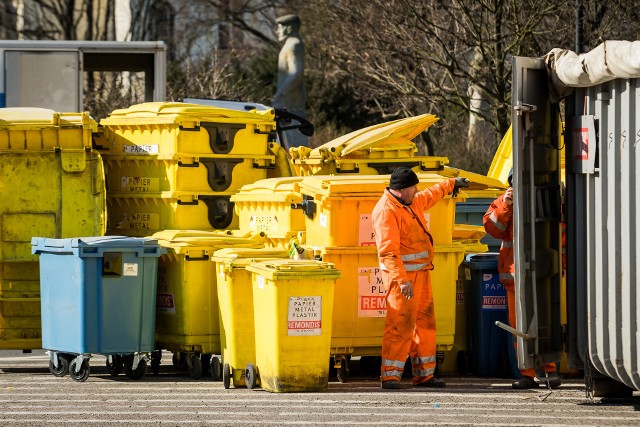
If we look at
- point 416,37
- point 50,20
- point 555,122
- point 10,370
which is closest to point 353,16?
point 416,37

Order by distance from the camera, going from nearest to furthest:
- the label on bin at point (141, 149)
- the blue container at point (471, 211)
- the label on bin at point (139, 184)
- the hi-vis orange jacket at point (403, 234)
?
the hi-vis orange jacket at point (403, 234)
the label on bin at point (141, 149)
the label on bin at point (139, 184)
the blue container at point (471, 211)

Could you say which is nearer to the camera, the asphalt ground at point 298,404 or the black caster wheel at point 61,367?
the asphalt ground at point 298,404

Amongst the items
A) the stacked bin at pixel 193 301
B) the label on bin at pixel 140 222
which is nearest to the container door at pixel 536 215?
the stacked bin at pixel 193 301

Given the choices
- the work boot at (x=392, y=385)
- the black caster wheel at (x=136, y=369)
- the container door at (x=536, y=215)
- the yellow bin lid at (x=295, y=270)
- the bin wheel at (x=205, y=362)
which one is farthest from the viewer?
the bin wheel at (x=205, y=362)

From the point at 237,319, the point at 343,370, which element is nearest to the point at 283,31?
the point at 343,370

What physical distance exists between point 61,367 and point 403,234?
3056 mm

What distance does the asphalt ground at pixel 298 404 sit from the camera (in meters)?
9.86

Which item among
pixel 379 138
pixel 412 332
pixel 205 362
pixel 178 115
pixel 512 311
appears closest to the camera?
pixel 412 332

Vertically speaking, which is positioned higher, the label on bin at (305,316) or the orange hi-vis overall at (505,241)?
the orange hi-vis overall at (505,241)

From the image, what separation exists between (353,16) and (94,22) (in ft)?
56.6

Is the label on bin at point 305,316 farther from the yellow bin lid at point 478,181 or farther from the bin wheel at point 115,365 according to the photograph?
the yellow bin lid at point 478,181

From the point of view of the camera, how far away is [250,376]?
1154cm

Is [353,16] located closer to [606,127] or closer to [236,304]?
[236,304]

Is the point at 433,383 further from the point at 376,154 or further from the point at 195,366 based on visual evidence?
the point at 376,154
